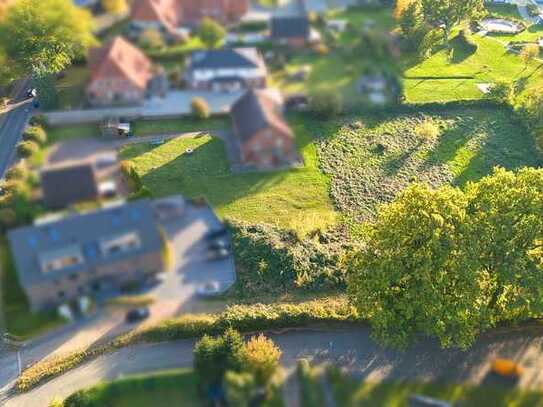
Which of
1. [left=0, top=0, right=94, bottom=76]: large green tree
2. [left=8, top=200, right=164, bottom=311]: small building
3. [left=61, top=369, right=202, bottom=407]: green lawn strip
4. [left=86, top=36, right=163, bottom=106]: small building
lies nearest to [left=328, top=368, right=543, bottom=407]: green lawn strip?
[left=61, top=369, right=202, bottom=407]: green lawn strip

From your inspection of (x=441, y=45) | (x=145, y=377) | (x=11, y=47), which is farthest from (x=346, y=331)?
(x=11, y=47)

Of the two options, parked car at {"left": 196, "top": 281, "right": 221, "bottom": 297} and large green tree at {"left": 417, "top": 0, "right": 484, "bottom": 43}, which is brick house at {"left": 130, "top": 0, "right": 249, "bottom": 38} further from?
large green tree at {"left": 417, "top": 0, "right": 484, "bottom": 43}

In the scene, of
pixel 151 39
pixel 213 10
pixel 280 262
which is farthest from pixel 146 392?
pixel 213 10

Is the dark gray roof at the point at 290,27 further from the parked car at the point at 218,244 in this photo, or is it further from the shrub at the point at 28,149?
the parked car at the point at 218,244

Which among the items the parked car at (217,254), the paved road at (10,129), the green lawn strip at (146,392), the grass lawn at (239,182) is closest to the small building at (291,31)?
the grass lawn at (239,182)

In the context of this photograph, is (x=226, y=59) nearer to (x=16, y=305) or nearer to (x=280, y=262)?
(x=16, y=305)

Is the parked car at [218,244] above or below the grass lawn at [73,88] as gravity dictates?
below
